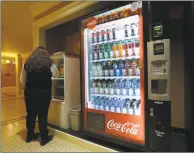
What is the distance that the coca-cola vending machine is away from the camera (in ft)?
5.90

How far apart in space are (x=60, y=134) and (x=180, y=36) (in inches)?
94.1

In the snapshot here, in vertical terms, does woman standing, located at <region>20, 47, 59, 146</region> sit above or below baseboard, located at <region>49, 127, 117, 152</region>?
above

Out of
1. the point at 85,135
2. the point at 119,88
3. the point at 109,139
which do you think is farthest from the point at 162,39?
the point at 85,135

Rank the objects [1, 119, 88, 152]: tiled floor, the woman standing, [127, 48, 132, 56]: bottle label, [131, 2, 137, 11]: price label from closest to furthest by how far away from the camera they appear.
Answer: [131, 2, 137, 11]: price label < [127, 48, 132, 56]: bottle label < [1, 119, 88, 152]: tiled floor < the woman standing

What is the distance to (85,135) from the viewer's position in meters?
2.28

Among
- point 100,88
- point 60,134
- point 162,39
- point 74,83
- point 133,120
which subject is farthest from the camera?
point 74,83

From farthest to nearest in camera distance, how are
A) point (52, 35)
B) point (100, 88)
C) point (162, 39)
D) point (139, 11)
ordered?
point (52, 35)
point (100, 88)
point (139, 11)
point (162, 39)

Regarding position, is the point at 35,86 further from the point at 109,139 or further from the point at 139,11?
the point at 139,11

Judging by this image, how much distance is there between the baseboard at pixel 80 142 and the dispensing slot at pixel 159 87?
0.89 m

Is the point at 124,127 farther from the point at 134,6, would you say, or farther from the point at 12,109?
the point at 12,109

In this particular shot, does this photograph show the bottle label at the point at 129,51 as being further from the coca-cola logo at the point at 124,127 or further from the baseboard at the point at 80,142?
the baseboard at the point at 80,142

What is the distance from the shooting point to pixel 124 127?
74.6 inches

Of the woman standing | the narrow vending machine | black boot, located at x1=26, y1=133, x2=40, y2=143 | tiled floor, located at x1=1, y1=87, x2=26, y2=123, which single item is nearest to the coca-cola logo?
the narrow vending machine

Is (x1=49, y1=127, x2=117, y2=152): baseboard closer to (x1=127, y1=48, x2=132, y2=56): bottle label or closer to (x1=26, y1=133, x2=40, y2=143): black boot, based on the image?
(x1=26, y1=133, x2=40, y2=143): black boot
